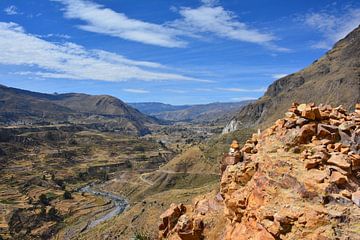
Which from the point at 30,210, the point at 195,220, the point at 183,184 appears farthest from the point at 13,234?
the point at 195,220

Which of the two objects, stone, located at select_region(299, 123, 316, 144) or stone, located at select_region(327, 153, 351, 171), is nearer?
stone, located at select_region(327, 153, 351, 171)

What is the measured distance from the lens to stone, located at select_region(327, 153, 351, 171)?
24.1 m

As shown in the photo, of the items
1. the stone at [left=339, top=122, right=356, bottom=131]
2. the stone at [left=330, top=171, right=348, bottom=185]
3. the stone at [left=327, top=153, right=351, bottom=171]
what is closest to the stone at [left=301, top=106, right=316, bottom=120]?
the stone at [left=339, top=122, right=356, bottom=131]

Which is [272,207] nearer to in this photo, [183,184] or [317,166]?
[317,166]

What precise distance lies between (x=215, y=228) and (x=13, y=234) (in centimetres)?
11614

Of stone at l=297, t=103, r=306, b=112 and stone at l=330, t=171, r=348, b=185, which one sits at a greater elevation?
stone at l=297, t=103, r=306, b=112

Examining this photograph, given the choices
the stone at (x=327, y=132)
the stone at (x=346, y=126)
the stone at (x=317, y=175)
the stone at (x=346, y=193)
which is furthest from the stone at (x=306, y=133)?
the stone at (x=346, y=193)

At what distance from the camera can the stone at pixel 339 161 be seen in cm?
2406

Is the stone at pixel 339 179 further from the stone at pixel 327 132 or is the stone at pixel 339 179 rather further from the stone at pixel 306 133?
the stone at pixel 306 133

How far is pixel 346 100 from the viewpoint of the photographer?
19538 centimetres

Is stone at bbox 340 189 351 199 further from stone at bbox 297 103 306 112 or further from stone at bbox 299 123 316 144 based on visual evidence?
stone at bbox 297 103 306 112

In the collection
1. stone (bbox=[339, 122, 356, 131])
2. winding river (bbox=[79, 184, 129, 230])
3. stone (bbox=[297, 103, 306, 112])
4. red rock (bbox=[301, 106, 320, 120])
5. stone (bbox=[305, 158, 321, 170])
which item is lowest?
winding river (bbox=[79, 184, 129, 230])

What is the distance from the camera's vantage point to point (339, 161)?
2441 centimetres

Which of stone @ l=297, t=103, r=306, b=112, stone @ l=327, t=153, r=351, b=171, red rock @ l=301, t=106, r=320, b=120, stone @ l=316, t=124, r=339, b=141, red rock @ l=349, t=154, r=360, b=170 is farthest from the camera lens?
stone @ l=297, t=103, r=306, b=112
